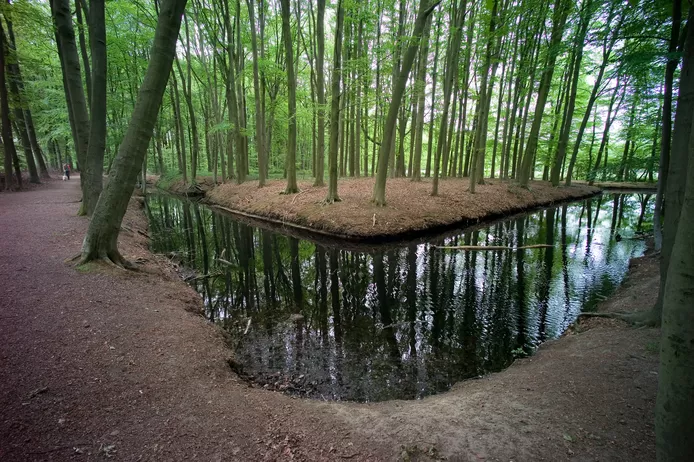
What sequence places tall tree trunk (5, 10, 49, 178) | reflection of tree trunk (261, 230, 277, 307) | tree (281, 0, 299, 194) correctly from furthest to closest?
tall tree trunk (5, 10, 49, 178), tree (281, 0, 299, 194), reflection of tree trunk (261, 230, 277, 307)

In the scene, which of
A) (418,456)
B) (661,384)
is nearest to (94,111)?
(418,456)

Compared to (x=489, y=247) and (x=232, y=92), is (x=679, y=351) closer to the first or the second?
(x=489, y=247)

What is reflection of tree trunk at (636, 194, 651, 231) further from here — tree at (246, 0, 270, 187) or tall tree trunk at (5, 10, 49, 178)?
tall tree trunk at (5, 10, 49, 178)

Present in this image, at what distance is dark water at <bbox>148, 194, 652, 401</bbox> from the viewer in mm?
4626

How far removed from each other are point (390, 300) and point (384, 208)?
5.92 meters

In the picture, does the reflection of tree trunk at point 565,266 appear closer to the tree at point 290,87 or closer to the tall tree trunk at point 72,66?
the tree at point 290,87

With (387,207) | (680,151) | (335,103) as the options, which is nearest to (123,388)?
(680,151)

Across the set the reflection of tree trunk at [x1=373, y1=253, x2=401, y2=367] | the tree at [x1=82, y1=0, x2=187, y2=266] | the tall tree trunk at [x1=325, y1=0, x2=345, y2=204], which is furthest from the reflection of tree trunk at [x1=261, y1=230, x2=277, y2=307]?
the tall tree trunk at [x1=325, y1=0, x2=345, y2=204]

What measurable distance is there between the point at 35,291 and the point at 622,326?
29.6ft

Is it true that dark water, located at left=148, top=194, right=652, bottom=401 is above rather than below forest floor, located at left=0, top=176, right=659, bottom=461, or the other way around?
below

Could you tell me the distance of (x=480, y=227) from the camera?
1382cm

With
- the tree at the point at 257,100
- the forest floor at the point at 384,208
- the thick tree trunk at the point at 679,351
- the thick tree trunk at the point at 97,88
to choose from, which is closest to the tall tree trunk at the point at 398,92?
the forest floor at the point at 384,208

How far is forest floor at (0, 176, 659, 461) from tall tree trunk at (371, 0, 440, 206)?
28.1ft

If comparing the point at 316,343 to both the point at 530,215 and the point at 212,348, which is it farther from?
the point at 530,215
